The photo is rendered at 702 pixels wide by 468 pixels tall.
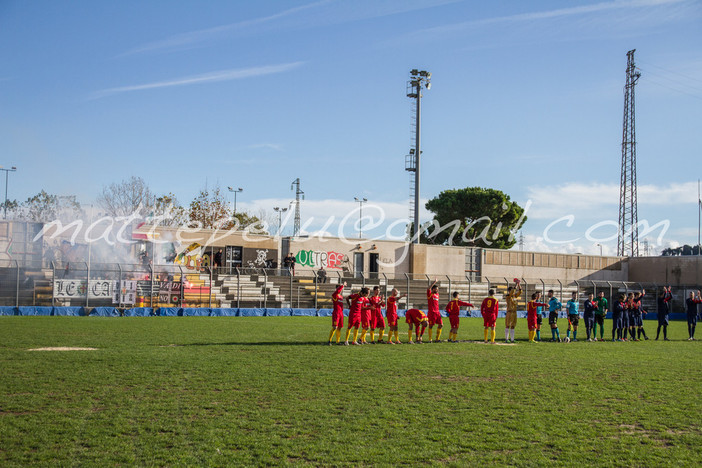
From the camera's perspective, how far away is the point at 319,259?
1748 inches

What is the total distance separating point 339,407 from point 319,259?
34750mm

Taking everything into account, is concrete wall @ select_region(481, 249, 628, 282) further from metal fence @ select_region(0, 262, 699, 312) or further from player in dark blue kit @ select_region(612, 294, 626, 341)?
player in dark blue kit @ select_region(612, 294, 626, 341)

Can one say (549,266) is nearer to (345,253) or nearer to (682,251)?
(345,253)

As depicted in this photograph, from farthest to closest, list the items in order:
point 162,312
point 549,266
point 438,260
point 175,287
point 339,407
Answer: point 549,266 < point 438,260 < point 175,287 < point 162,312 < point 339,407

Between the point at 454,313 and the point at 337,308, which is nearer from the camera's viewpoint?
the point at 337,308

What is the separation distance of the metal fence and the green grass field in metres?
14.6

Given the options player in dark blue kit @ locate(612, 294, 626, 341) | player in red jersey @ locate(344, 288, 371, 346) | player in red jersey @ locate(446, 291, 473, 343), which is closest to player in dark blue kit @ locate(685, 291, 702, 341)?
player in dark blue kit @ locate(612, 294, 626, 341)

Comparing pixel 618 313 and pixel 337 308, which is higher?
pixel 337 308

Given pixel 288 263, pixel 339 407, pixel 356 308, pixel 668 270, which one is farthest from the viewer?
pixel 668 270

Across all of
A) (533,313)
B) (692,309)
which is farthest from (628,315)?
(533,313)

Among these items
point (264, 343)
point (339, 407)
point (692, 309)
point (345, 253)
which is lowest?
point (264, 343)

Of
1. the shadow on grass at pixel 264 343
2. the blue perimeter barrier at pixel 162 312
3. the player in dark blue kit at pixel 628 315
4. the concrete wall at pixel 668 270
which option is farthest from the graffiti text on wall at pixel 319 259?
the concrete wall at pixel 668 270

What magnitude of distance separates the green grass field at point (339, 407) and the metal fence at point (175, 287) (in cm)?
1461

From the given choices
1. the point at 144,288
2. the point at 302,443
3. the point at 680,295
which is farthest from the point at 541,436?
the point at 680,295
